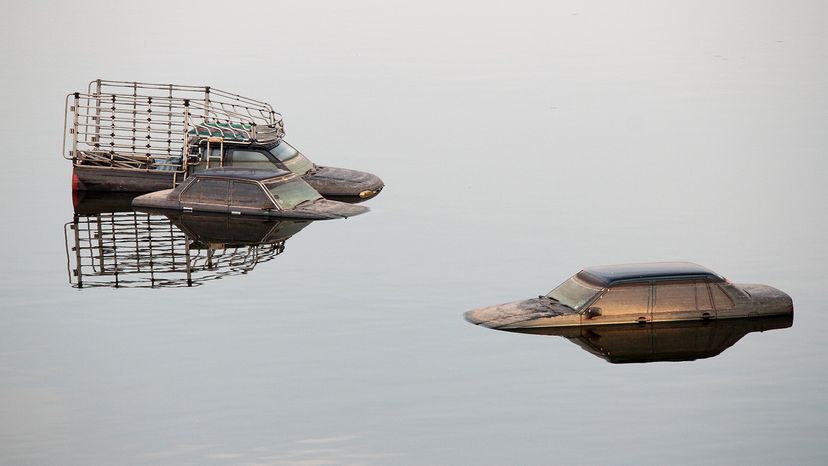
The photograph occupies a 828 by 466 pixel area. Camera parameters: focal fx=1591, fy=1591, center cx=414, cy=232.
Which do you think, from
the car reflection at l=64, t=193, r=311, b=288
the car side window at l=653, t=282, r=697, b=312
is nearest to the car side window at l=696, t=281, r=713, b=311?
the car side window at l=653, t=282, r=697, b=312

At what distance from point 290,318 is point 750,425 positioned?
15436mm

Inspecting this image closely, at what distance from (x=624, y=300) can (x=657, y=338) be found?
1.36 meters

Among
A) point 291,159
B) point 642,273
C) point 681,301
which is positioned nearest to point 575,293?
point 642,273

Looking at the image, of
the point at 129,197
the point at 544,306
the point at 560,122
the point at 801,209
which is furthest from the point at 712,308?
the point at 560,122

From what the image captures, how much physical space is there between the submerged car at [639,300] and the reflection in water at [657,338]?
173 mm

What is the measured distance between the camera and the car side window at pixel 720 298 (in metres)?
44.1

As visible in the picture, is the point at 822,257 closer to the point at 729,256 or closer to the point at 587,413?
the point at 729,256

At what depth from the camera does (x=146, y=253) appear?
5694 centimetres

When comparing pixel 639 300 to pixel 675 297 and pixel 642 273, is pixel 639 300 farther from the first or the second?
pixel 675 297

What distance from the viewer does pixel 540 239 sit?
194ft

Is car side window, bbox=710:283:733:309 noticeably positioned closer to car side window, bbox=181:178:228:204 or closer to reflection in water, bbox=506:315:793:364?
reflection in water, bbox=506:315:793:364

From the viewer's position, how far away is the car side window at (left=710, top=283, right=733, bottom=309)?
44.1m

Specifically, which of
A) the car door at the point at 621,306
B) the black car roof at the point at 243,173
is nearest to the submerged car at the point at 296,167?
the black car roof at the point at 243,173

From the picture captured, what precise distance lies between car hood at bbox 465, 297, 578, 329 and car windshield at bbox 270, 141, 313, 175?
19367 millimetres
